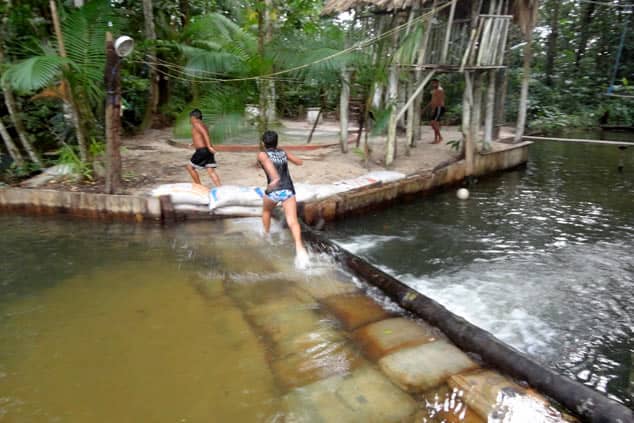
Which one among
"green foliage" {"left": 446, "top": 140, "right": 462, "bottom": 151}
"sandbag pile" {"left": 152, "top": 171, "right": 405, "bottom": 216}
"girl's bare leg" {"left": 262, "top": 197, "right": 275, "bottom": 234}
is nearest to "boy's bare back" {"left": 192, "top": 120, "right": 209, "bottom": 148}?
"sandbag pile" {"left": 152, "top": 171, "right": 405, "bottom": 216}

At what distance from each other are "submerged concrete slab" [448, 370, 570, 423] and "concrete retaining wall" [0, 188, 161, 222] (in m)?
4.97

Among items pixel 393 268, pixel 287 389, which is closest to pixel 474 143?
pixel 393 268

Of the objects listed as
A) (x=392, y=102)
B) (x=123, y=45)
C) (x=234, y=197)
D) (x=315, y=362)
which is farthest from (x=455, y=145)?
(x=315, y=362)

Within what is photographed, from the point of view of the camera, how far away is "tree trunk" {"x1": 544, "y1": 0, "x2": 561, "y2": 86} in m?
17.8

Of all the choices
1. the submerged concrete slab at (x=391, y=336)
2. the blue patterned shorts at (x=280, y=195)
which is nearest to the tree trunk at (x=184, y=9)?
the blue patterned shorts at (x=280, y=195)

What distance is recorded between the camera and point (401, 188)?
339 inches

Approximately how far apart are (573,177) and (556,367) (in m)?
8.29

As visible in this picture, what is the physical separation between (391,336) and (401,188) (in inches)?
197

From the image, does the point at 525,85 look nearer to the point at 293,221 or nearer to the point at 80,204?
the point at 293,221

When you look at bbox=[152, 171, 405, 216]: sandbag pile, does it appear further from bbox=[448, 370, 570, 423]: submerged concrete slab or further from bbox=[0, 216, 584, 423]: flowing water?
bbox=[448, 370, 570, 423]: submerged concrete slab

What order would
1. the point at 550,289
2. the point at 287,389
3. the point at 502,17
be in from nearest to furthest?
the point at 287,389, the point at 550,289, the point at 502,17

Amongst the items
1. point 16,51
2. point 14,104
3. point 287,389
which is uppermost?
point 16,51

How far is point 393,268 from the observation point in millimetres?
6188

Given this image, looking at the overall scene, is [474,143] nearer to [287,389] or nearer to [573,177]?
[573,177]
